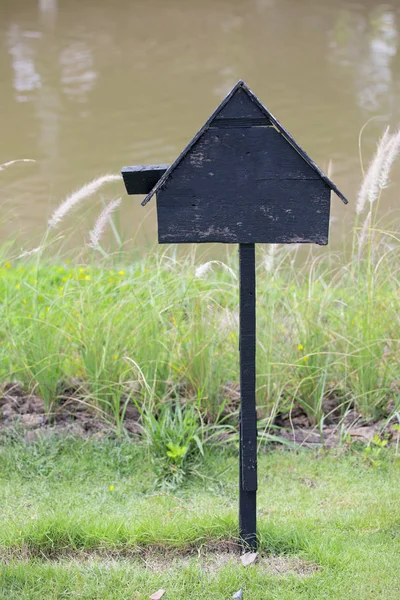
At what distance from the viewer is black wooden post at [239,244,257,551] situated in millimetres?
2465

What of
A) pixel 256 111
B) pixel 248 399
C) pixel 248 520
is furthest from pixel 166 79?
pixel 248 520

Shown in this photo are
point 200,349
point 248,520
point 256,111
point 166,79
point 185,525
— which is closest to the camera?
Result: point 256,111

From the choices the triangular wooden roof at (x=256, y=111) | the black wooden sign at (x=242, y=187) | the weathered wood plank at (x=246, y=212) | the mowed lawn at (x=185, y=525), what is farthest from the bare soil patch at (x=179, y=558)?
the triangular wooden roof at (x=256, y=111)

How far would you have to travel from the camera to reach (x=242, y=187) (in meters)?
2.35

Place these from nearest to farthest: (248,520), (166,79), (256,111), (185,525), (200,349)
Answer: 1. (256,111)
2. (248,520)
3. (185,525)
4. (200,349)
5. (166,79)

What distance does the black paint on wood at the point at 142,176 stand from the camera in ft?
7.98

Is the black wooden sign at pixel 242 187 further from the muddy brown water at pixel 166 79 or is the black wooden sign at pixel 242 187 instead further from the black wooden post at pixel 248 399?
the muddy brown water at pixel 166 79

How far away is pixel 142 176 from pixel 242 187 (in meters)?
0.35

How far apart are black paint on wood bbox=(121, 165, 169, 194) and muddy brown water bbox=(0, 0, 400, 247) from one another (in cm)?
503

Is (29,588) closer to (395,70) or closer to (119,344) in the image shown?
(119,344)

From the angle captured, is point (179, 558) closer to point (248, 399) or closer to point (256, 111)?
point (248, 399)

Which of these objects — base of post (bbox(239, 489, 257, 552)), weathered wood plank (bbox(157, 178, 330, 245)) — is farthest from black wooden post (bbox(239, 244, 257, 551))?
weathered wood plank (bbox(157, 178, 330, 245))

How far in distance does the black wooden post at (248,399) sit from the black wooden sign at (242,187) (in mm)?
11

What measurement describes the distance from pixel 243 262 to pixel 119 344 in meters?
1.53
